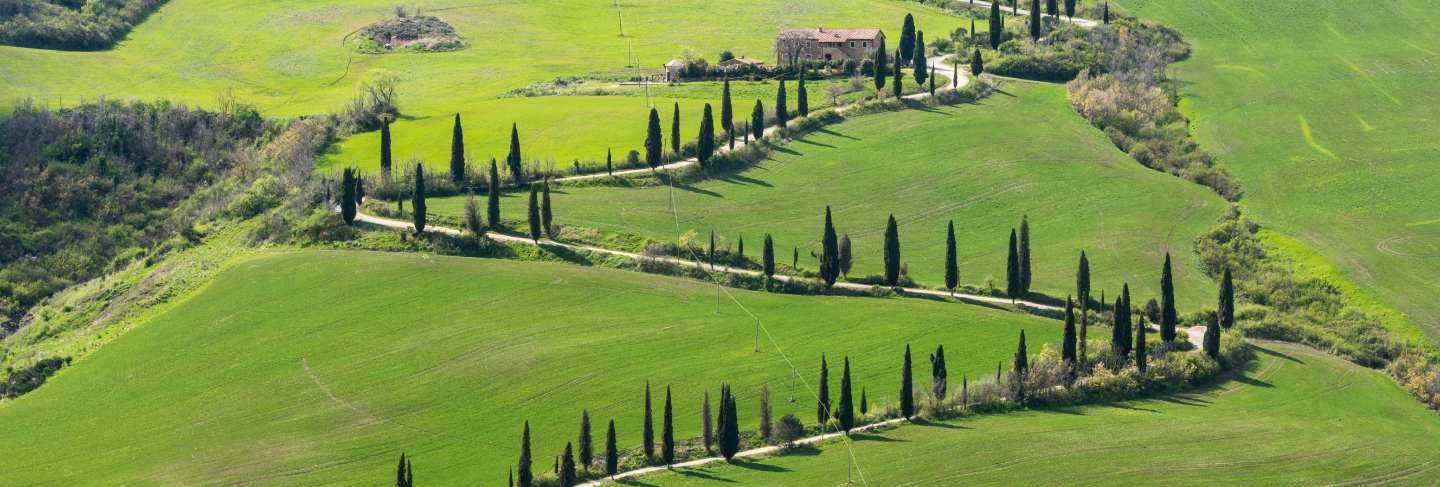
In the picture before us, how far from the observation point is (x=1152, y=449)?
13588cm

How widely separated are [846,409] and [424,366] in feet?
97.1

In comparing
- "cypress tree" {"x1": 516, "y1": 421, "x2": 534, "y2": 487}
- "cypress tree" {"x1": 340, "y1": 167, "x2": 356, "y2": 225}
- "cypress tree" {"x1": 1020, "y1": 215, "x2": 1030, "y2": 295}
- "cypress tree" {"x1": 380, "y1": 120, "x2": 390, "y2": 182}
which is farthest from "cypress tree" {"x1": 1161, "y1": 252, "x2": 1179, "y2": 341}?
"cypress tree" {"x1": 380, "y1": 120, "x2": 390, "y2": 182}

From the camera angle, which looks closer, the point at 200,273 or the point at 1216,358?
the point at 1216,358

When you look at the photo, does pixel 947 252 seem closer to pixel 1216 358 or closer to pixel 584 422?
pixel 1216 358

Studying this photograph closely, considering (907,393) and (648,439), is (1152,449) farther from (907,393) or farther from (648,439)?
(648,439)

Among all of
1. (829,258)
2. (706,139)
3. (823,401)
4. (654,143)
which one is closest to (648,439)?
(823,401)

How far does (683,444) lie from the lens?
139 m

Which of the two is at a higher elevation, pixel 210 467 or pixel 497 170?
pixel 497 170

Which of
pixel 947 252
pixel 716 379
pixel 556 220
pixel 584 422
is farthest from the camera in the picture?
pixel 556 220

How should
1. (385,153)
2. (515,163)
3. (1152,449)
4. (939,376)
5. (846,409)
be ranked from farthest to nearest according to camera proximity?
1. (385,153)
2. (515,163)
3. (939,376)
4. (846,409)
5. (1152,449)

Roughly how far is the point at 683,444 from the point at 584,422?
6461 millimetres

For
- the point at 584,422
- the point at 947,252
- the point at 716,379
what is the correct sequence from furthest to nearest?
the point at 947,252
the point at 716,379
the point at 584,422

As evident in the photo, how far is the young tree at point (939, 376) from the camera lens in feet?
471

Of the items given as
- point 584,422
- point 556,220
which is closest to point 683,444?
point 584,422
